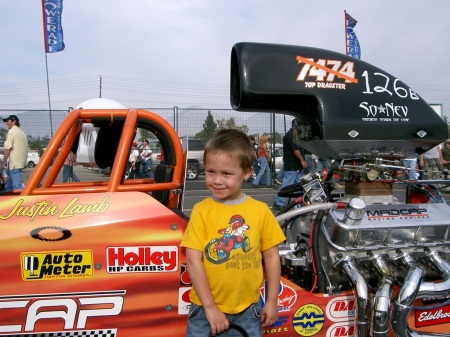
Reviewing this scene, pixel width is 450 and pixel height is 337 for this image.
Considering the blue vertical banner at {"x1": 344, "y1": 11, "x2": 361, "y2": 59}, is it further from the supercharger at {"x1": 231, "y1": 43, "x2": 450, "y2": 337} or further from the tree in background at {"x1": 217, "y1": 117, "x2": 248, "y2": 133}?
the supercharger at {"x1": 231, "y1": 43, "x2": 450, "y2": 337}

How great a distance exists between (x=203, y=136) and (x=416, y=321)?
10.6 m

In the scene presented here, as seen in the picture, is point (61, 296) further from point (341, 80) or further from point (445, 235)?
point (445, 235)

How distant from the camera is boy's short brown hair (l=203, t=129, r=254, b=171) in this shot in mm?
1742

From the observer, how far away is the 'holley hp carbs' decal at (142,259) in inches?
82.3

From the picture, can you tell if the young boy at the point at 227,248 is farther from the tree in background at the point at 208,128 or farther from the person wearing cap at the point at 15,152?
the tree in background at the point at 208,128

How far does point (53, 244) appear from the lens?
204 centimetres

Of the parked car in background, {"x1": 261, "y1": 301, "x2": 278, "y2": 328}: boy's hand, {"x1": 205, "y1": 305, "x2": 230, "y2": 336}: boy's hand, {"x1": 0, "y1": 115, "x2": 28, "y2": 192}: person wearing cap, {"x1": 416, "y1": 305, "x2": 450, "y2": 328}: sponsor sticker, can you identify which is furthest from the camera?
the parked car in background

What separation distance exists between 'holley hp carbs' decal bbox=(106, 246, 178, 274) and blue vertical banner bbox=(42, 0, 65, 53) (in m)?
13.2

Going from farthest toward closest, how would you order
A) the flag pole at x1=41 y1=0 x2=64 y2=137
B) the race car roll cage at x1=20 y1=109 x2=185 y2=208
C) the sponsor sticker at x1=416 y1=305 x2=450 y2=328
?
the flag pole at x1=41 y1=0 x2=64 y2=137 → the sponsor sticker at x1=416 y1=305 x2=450 y2=328 → the race car roll cage at x1=20 y1=109 x2=185 y2=208

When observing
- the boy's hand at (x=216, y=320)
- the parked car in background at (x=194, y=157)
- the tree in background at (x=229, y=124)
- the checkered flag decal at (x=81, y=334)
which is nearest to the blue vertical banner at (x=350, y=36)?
the tree in background at (x=229, y=124)

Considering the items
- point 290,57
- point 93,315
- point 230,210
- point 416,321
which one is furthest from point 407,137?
point 93,315

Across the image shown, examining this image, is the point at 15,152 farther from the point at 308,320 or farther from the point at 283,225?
the point at 308,320

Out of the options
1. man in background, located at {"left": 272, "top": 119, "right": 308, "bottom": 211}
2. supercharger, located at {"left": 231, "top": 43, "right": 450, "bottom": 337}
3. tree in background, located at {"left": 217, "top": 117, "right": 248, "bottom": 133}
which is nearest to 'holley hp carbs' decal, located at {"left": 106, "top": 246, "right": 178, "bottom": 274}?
supercharger, located at {"left": 231, "top": 43, "right": 450, "bottom": 337}

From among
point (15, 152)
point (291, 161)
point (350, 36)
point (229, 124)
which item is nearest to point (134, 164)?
point (229, 124)
